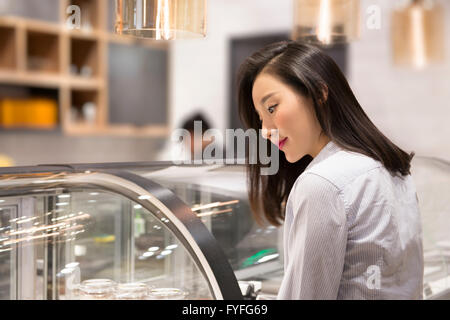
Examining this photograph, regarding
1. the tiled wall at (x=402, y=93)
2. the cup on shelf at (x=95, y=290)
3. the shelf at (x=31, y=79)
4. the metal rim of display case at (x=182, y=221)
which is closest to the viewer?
the metal rim of display case at (x=182, y=221)

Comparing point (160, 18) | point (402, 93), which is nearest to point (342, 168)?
point (160, 18)

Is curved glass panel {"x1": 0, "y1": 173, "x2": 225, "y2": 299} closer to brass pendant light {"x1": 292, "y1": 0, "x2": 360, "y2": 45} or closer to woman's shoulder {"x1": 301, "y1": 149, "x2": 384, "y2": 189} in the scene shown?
woman's shoulder {"x1": 301, "y1": 149, "x2": 384, "y2": 189}

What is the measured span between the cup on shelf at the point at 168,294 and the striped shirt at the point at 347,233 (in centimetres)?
44

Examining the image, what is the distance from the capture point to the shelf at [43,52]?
4395 millimetres

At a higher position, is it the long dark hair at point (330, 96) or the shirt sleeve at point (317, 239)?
the long dark hair at point (330, 96)

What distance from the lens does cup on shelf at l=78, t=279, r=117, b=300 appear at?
136 centimetres

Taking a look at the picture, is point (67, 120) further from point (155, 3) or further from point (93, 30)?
point (155, 3)

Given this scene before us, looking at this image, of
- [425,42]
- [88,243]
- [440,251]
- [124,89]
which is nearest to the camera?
[88,243]

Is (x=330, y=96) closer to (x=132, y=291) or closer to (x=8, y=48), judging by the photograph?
(x=132, y=291)

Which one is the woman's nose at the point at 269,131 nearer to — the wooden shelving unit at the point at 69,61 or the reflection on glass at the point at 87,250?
the reflection on glass at the point at 87,250

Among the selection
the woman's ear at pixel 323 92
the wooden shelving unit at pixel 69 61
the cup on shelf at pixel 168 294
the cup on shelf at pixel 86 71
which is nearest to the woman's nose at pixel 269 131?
the woman's ear at pixel 323 92
